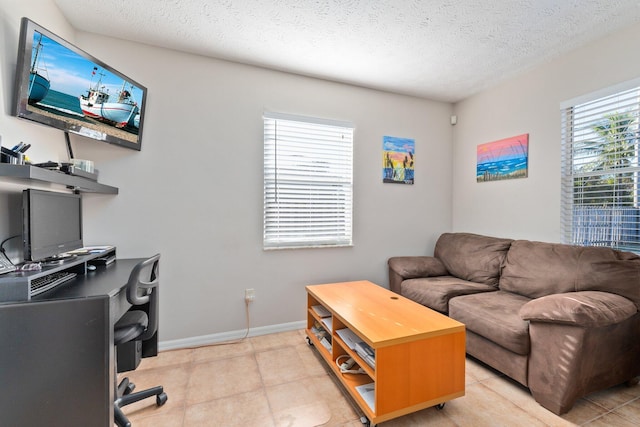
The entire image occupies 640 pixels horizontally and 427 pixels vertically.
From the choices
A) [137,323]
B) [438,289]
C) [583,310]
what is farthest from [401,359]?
[137,323]

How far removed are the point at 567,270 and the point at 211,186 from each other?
295cm

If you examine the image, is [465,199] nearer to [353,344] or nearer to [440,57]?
[440,57]

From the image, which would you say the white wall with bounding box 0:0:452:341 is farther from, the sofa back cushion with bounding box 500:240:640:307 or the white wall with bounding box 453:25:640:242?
the sofa back cushion with bounding box 500:240:640:307

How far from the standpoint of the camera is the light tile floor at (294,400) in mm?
1520

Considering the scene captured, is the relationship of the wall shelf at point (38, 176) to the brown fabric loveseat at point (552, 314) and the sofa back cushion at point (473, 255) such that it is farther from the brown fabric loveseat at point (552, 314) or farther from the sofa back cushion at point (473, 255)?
the sofa back cushion at point (473, 255)

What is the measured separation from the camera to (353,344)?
173cm

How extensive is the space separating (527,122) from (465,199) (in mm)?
1017

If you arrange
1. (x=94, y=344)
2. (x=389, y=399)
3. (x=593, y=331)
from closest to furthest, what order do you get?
(x=94, y=344) < (x=389, y=399) < (x=593, y=331)

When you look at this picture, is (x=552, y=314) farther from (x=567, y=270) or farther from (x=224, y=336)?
(x=224, y=336)

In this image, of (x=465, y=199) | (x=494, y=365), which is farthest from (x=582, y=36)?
(x=494, y=365)

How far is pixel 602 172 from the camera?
2182mm

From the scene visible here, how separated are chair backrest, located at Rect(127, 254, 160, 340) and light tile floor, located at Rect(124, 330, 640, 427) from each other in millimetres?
521

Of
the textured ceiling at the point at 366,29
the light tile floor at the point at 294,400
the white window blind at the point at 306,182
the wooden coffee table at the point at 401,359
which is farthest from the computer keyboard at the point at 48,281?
the textured ceiling at the point at 366,29

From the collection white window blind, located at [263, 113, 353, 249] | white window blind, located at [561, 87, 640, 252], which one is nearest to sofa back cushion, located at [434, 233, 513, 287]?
white window blind, located at [561, 87, 640, 252]
